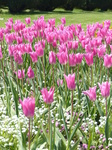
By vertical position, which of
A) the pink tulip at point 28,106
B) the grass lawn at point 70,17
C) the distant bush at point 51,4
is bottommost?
the grass lawn at point 70,17

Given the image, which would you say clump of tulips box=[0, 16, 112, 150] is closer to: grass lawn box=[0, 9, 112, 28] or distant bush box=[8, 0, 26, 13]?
grass lawn box=[0, 9, 112, 28]

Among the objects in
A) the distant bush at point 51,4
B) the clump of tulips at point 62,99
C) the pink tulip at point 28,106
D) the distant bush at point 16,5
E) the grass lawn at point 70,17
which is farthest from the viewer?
the distant bush at point 51,4

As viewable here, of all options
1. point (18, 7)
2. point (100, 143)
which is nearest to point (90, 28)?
point (100, 143)

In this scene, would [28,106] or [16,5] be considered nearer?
[28,106]

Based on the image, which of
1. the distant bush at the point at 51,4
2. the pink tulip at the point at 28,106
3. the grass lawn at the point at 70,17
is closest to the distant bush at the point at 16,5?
the distant bush at the point at 51,4

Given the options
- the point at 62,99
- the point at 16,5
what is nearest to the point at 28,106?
the point at 62,99

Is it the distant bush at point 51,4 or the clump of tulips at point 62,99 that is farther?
the distant bush at point 51,4

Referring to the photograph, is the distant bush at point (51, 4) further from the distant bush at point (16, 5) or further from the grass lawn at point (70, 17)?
the grass lawn at point (70, 17)

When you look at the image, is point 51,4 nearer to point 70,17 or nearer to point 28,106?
point 70,17

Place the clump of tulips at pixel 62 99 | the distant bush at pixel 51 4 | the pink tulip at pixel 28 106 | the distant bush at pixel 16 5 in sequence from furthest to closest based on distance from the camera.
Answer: the distant bush at pixel 51 4
the distant bush at pixel 16 5
the clump of tulips at pixel 62 99
the pink tulip at pixel 28 106

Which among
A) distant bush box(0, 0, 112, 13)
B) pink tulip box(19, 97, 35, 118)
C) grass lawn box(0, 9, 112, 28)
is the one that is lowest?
grass lawn box(0, 9, 112, 28)

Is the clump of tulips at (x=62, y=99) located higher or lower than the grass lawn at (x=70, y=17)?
higher

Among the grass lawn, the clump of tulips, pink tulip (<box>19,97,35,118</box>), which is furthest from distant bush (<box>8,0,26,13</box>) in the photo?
pink tulip (<box>19,97,35,118</box>)

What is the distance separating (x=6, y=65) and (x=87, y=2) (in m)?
18.8
